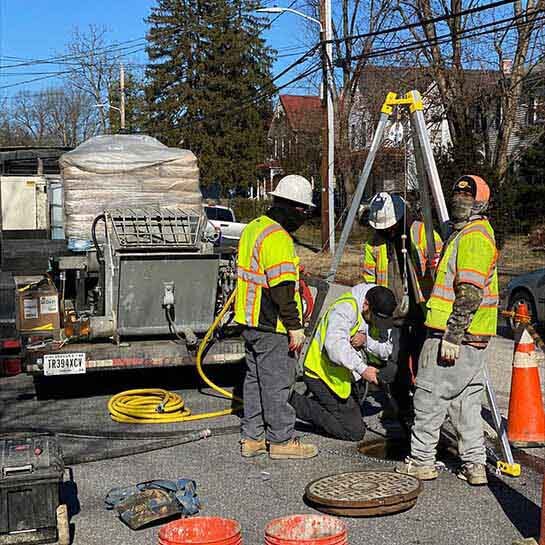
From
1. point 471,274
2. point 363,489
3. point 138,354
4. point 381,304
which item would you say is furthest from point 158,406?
point 471,274

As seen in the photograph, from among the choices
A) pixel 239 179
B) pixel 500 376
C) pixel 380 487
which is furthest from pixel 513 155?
pixel 239 179

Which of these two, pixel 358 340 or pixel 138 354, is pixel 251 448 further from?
pixel 138 354

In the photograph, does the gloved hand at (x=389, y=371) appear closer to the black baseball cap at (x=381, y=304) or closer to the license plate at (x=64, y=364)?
the black baseball cap at (x=381, y=304)

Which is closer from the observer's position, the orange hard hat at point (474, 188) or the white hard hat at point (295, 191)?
the orange hard hat at point (474, 188)

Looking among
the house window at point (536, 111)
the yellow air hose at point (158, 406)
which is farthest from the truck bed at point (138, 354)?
the house window at point (536, 111)

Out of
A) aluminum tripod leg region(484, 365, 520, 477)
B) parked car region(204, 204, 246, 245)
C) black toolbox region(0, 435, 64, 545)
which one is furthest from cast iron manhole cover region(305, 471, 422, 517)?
parked car region(204, 204, 246, 245)

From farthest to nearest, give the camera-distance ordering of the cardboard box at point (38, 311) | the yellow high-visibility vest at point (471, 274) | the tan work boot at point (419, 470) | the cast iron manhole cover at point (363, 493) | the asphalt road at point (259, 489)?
the cardboard box at point (38, 311)
the tan work boot at point (419, 470)
the yellow high-visibility vest at point (471, 274)
the cast iron manhole cover at point (363, 493)
the asphalt road at point (259, 489)

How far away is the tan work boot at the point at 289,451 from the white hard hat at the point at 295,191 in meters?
1.80

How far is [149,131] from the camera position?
2141 inches

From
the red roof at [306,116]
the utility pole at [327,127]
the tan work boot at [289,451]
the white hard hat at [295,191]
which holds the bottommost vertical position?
the tan work boot at [289,451]

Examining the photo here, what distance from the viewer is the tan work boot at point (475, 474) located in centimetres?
618

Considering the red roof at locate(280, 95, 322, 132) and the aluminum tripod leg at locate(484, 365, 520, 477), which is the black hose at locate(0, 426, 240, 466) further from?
the red roof at locate(280, 95, 322, 132)

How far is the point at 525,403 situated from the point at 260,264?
7.80 ft

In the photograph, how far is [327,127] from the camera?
26391mm
